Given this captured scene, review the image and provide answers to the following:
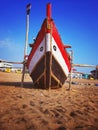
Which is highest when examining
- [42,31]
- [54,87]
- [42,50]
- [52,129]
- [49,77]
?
[42,31]

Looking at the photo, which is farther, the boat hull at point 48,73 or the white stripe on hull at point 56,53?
the boat hull at point 48,73

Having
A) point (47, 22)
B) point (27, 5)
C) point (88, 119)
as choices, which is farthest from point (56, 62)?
point (27, 5)

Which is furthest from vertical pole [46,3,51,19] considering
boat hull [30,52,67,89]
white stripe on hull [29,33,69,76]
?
boat hull [30,52,67,89]

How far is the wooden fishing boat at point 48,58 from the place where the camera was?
17.8 feet

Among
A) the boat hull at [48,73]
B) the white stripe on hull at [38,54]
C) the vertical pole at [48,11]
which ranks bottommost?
the boat hull at [48,73]

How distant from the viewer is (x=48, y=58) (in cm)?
549

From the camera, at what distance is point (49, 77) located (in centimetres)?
569

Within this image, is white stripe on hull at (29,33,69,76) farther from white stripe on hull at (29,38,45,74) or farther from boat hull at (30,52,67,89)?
boat hull at (30,52,67,89)

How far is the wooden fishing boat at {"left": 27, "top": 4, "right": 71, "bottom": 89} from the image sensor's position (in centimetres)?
542

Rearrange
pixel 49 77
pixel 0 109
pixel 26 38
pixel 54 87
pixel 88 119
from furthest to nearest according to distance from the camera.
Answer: pixel 26 38 → pixel 54 87 → pixel 49 77 → pixel 0 109 → pixel 88 119

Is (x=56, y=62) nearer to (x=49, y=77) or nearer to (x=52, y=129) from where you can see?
(x=49, y=77)

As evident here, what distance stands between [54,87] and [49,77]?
0.80 metres

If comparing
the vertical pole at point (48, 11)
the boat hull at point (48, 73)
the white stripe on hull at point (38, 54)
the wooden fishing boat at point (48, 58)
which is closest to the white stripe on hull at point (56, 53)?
the wooden fishing boat at point (48, 58)

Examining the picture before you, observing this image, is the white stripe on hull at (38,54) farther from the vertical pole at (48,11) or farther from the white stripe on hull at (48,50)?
the vertical pole at (48,11)
